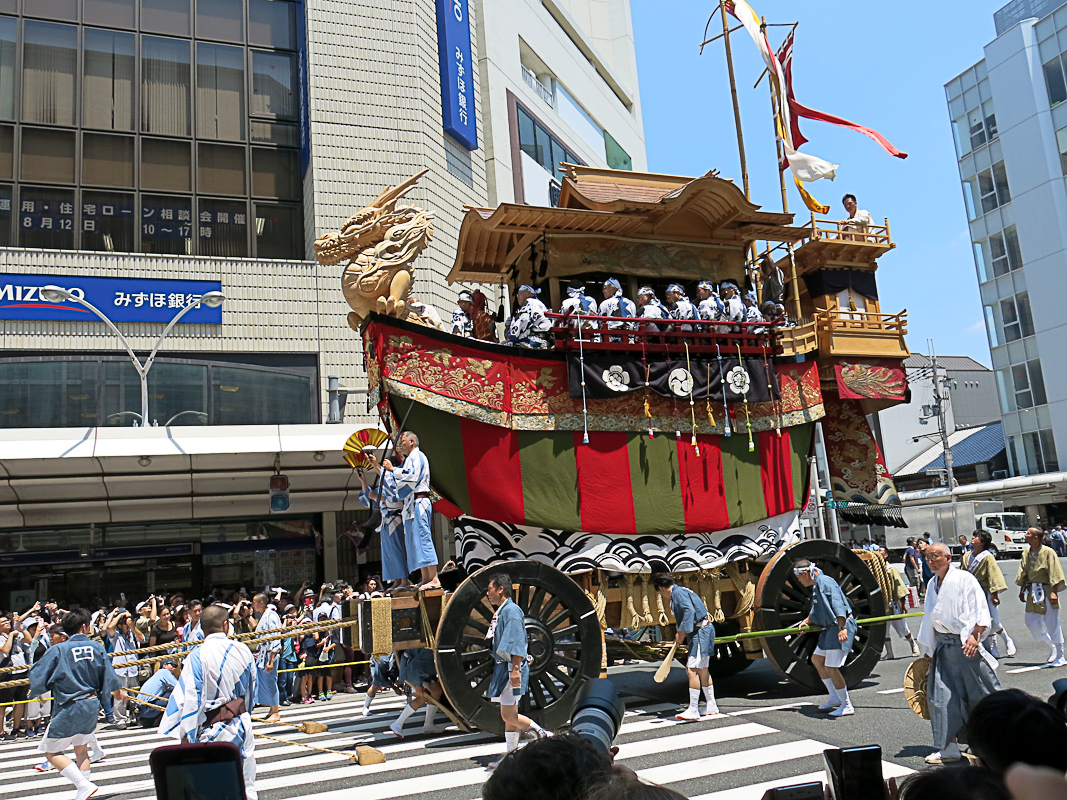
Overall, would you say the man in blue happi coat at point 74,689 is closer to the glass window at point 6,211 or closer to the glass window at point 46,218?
the glass window at point 46,218

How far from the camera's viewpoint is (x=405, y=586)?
29.1 feet

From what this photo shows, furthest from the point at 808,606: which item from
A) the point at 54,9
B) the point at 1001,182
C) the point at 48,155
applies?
the point at 1001,182

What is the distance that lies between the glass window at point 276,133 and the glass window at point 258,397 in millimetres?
7262

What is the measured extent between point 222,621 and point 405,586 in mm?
2645

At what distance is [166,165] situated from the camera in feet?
80.6

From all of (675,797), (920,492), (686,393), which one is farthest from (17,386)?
(920,492)

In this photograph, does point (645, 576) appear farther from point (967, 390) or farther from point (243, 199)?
point (967, 390)

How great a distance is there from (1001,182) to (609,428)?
1605 inches

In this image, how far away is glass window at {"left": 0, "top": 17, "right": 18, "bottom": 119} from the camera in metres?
23.3

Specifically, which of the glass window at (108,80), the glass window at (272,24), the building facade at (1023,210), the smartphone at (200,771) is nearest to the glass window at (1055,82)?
the building facade at (1023,210)

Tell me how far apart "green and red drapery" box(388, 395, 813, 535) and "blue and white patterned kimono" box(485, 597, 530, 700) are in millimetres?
1491

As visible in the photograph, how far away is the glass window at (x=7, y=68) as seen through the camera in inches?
919

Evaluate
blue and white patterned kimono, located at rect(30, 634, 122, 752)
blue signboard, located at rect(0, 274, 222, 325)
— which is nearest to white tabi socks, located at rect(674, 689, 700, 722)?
blue and white patterned kimono, located at rect(30, 634, 122, 752)

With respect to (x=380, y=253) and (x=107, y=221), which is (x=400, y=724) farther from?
(x=107, y=221)
